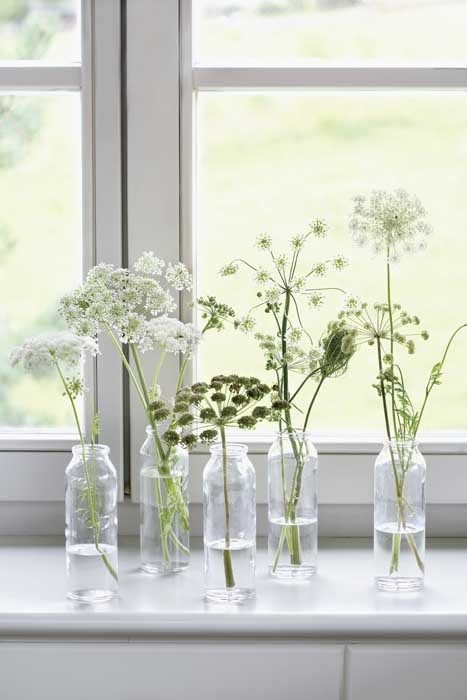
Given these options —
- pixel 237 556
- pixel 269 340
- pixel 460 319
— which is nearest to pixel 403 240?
pixel 269 340

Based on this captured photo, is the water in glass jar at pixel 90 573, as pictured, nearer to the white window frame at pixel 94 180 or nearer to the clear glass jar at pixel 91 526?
the clear glass jar at pixel 91 526

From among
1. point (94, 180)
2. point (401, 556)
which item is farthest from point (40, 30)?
point (401, 556)

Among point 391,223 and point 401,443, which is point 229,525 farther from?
point 391,223

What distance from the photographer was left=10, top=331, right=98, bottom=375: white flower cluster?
1172 millimetres

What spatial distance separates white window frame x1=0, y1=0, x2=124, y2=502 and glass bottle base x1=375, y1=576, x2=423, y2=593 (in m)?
0.50

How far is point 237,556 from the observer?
48.9 inches

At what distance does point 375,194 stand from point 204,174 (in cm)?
40

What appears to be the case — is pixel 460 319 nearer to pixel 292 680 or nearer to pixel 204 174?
pixel 204 174

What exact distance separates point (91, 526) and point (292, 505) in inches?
11.8

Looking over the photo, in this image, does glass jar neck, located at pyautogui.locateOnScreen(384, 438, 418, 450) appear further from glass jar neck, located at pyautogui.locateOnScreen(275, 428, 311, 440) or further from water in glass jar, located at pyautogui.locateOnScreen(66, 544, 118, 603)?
water in glass jar, located at pyautogui.locateOnScreen(66, 544, 118, 603)

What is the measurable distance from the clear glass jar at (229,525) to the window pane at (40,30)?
76 centimetres

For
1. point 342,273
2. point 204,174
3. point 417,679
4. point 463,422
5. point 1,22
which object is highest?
point 1,22

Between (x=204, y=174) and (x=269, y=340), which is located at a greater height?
(x=204, y=174)

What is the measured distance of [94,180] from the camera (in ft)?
4.89
